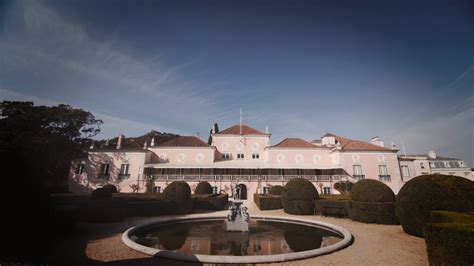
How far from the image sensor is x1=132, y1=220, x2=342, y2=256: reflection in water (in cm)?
787

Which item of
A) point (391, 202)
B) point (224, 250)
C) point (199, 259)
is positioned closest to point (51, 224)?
point (199, 259)

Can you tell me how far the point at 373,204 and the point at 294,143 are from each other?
22205 mm

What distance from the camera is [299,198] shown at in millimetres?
16531

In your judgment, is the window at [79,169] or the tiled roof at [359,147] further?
the tiled roof at [359,147]

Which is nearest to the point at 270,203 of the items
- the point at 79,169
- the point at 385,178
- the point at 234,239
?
the point at 234,239

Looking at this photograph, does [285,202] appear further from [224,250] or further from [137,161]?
[137,161]

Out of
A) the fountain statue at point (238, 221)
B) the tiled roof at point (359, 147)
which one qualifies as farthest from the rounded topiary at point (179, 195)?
the tiled roof at point (359, 147)

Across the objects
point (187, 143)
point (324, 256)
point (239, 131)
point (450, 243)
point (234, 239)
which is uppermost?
point (239, 131)

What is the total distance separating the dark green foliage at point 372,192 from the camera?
488 inches

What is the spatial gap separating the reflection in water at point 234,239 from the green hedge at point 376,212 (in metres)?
3.07

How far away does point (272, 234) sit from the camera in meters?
10.4

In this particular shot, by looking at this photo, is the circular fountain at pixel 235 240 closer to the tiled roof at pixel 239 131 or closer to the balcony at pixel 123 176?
the balcony at pixel 123 176

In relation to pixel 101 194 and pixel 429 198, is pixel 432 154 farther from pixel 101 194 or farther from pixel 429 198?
pixel 101 194

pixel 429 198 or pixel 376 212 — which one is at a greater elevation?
pixel 429 198
